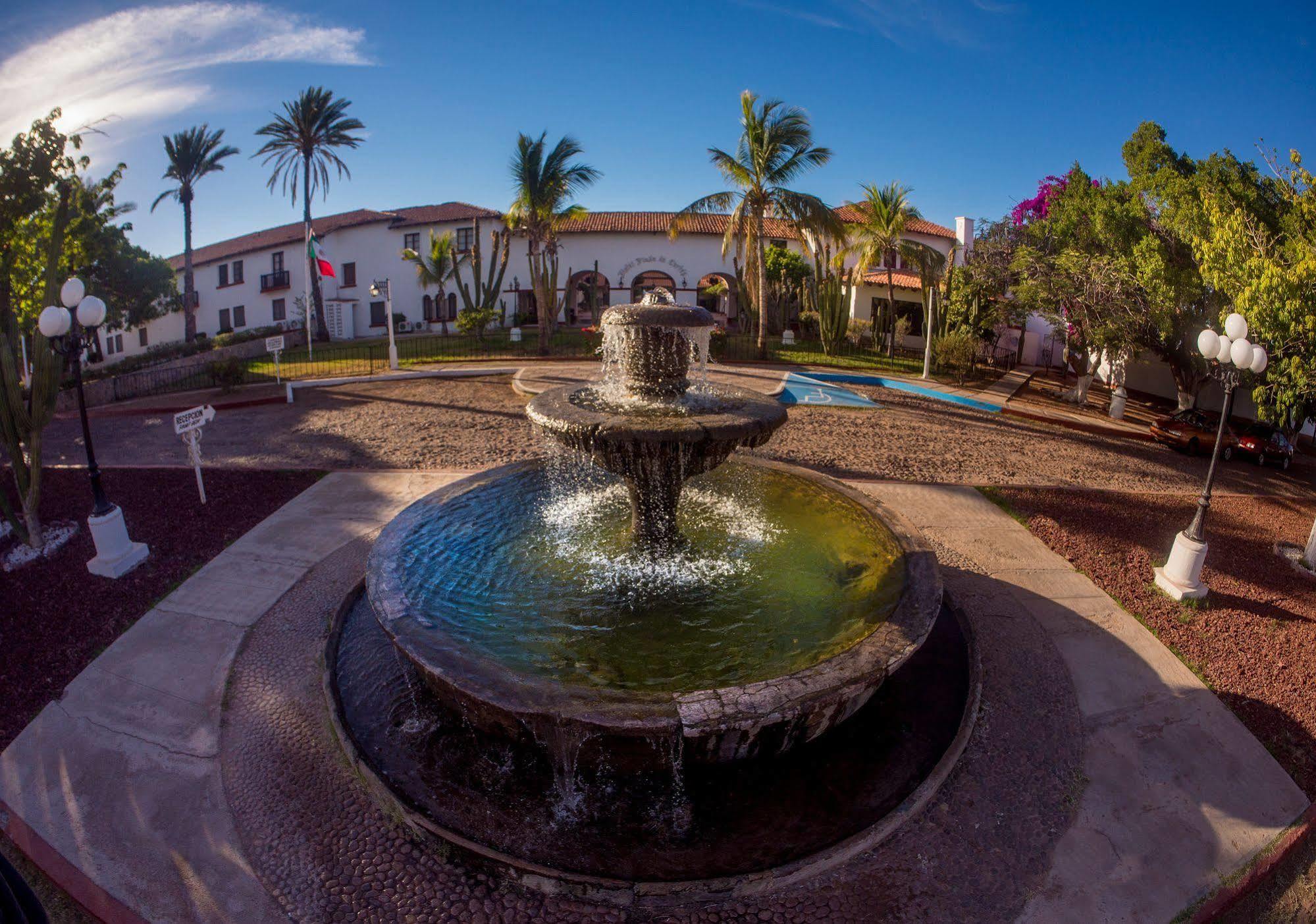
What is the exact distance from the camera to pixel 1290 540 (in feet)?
31.9

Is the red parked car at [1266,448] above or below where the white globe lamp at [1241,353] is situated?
below

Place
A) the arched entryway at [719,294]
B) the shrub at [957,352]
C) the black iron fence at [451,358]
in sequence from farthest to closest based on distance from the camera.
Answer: the arched entryway at [719,294]
the shrub at [957,352]
the black iron fence at [451,358]

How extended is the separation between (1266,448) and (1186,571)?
1041 centimetres

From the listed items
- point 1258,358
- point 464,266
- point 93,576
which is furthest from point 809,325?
point 93,576

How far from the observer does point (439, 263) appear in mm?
32062

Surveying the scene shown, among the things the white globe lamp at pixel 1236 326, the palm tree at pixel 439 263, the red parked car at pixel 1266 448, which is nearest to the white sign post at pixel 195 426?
the white globe lamp at pixel 1236 326

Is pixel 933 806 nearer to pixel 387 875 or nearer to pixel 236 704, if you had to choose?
pixel 387 875

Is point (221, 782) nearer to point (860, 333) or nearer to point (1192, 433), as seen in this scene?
point (1192, 433)

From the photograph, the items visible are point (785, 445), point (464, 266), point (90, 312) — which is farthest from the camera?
point (464, 266)

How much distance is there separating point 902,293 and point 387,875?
107 ft

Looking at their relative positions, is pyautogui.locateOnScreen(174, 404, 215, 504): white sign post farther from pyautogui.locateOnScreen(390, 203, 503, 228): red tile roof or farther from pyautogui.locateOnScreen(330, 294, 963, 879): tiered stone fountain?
pyautogui.locateOnScreen(390, 203, 503, 228): red tile roof

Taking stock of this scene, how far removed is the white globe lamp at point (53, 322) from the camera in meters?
7.90

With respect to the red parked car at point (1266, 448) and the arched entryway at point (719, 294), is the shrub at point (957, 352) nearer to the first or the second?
the red parked car at point (1266, 448)

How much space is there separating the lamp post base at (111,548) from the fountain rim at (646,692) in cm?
430
